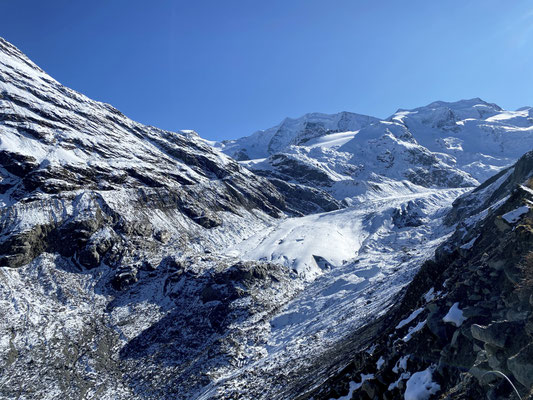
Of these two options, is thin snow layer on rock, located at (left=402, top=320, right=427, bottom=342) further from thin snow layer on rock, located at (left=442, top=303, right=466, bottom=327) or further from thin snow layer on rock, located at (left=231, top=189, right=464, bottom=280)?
thin snow layer on rock, located at (left=231, top=189, right=464, bottom=280)

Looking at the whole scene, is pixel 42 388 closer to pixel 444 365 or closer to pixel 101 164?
pixel 444 365

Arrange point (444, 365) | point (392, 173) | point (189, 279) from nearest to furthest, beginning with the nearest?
1. point (444, 365)
2. point (189, 279)
3. point (392, 173)

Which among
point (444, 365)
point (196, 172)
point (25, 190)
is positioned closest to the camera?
point (444, 365)

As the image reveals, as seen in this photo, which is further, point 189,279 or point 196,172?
point 196,172

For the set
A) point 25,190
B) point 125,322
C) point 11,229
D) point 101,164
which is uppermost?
point 101,164

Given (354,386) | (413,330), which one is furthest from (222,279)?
(413,330)

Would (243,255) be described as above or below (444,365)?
above

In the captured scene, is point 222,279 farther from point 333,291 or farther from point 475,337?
point 475,337

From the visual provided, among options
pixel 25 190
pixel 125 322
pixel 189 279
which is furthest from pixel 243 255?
pixel 25 190
